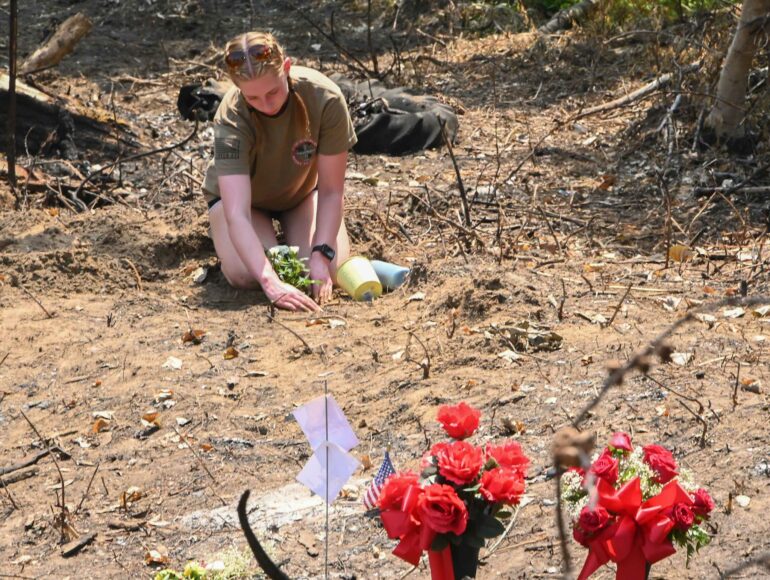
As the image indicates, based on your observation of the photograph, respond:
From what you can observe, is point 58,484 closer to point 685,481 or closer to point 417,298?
point 417,298

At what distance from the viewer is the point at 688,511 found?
2357 millimetres

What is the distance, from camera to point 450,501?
7.61ft

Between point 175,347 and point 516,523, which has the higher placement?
point 516,523

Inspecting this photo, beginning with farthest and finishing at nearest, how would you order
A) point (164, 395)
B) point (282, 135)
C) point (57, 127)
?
1. point (57, 127)
2. point (282, 135)
3. point (164, 395)

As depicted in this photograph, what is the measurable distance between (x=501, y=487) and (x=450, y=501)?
0.41 ft

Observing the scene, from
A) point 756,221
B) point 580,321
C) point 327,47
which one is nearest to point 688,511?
point 580,321

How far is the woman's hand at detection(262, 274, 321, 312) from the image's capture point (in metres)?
5.04

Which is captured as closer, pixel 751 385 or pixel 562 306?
pixel 751 385

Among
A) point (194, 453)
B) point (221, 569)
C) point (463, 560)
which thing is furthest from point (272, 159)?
point (463, 560)

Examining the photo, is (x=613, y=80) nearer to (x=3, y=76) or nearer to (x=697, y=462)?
(x=3, y=76)

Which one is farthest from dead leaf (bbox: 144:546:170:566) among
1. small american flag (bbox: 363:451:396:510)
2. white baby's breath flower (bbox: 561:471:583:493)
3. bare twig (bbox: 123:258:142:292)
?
bare twig (bbox: 123:258:142:292)

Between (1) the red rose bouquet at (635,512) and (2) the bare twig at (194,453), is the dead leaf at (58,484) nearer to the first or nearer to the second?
(2) the bare twig at (194,453)

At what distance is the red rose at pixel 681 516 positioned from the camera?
92.4 inches

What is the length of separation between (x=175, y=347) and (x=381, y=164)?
318cm
